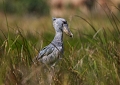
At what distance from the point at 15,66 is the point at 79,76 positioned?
418 mm

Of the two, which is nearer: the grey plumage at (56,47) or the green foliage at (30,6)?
the grey plumage at (56,47)

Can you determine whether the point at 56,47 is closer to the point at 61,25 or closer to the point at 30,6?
the point at 61,25

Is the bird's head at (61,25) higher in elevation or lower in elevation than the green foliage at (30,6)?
higher

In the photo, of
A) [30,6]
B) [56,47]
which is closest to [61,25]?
[56,47]

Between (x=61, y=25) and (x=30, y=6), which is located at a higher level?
(x=61, y=25)

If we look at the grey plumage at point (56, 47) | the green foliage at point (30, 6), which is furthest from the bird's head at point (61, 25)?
the green foliage at point (30, 6)

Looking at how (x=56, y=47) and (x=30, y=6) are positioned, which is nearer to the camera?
(x=56, y=47)

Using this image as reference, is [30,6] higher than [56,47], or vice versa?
[56,47]

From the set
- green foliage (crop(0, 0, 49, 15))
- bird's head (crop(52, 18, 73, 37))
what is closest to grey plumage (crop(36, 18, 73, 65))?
bird's head (crop(52, 18, 73, 37))

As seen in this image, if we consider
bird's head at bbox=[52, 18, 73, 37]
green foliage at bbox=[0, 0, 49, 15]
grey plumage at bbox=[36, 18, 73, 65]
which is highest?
bird's head at bbox=[52, 18, 73, 37]

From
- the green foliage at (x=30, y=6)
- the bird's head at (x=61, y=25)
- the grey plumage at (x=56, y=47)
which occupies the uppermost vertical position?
the bird's head at (x=61, y=25)

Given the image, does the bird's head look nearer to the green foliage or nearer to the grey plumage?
the grey plumage

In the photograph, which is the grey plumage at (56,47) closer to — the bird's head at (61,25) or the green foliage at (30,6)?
the bird's head at (61,25)

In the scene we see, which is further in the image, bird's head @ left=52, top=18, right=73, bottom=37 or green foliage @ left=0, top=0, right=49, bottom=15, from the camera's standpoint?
green foliage @ left=0, top=0, right=49, bottom=15
